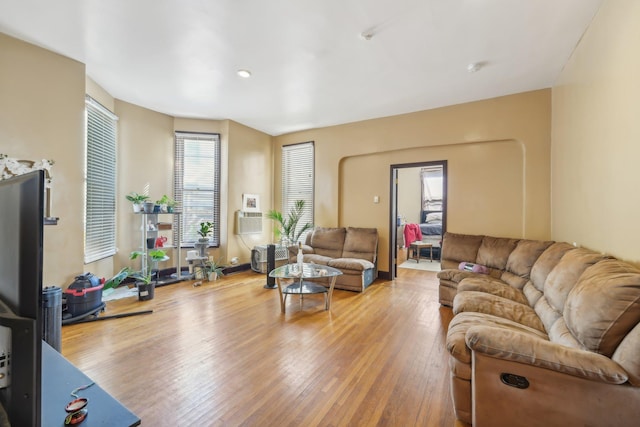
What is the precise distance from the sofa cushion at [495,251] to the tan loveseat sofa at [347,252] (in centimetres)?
165

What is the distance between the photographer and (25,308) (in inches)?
22.8

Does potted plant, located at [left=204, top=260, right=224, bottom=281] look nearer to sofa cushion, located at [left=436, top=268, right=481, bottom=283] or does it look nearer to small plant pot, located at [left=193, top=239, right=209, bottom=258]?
small plant pot, located at [left=193, top=239, right=209, bottom=258]

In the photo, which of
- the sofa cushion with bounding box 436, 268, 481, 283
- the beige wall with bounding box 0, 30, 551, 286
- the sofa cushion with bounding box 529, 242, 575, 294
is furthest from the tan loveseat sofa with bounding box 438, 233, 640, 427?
the beige wall with bounding box 0, 30, 551, 286

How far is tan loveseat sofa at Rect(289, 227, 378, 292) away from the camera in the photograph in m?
4.38

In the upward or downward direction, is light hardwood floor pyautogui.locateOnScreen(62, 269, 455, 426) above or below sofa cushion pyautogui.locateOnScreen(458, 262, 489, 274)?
below

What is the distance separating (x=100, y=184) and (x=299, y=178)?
351 cm

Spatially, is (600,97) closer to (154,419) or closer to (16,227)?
(16,227)

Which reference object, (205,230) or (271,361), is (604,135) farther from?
(205,230)

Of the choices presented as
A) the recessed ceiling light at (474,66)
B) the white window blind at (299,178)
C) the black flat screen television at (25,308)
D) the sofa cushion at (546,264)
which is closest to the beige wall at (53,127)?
the black flat screen television at (25,308)

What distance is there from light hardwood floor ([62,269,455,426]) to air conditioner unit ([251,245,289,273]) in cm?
163

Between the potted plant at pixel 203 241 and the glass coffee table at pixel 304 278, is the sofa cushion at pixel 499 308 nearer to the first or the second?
the glass coffee table at pixel 304 278

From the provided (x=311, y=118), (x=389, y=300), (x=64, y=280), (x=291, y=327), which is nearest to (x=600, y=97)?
(x=389, y=300)

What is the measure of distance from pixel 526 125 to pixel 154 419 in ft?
17.0

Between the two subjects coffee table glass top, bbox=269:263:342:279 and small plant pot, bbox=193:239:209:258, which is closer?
coffee table glass top, bbox=269:263:342:279
